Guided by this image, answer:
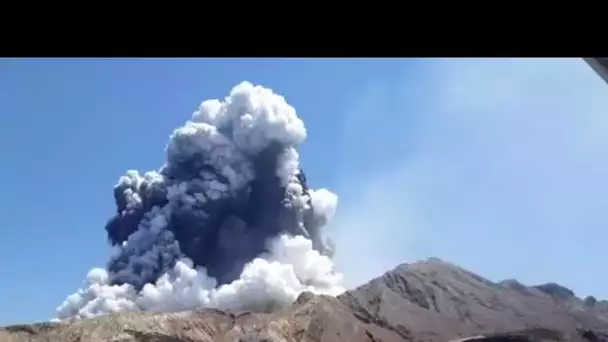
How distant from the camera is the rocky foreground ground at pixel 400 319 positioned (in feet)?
354

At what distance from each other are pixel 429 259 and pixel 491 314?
3481 cm

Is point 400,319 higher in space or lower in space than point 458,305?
lower

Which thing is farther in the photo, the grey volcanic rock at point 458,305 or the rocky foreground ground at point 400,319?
the grey volcanic rock at point 458,305

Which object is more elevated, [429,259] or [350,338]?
[429,259]

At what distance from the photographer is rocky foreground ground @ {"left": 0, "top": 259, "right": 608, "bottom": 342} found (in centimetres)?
10781

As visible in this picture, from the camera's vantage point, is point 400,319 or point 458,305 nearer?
point 400,319

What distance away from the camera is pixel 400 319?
137 m

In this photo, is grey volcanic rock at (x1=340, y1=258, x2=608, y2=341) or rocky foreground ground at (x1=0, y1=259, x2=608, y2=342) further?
grey volcanic rock at (x1=340, y1=258, x2=608, y2=341)
